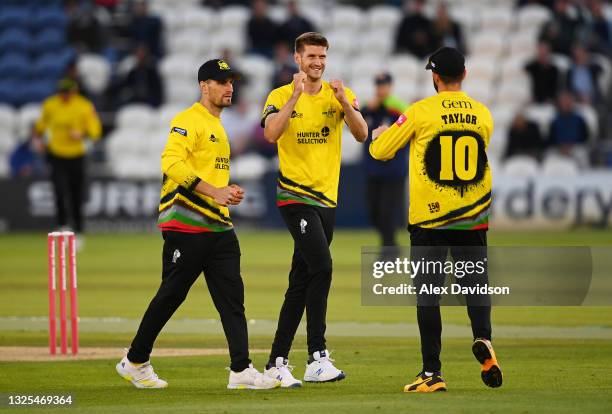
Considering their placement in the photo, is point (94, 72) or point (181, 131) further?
point (94, 72)

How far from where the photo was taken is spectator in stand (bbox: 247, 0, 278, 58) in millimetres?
29781

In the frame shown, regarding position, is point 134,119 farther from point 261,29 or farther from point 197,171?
point 197,171

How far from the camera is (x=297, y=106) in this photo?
10094 millimetres

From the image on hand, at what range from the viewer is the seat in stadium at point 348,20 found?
31188 mm

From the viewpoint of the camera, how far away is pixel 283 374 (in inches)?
389

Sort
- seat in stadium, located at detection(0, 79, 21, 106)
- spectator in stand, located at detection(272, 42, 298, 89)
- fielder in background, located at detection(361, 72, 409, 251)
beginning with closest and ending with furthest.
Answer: fielder in background, located at detection(361, 72, 409, 251) → spectator in stand, located at detection(272, 42, 298, 89) → seat in stadium, located at detection(0, 79, 21, 106)

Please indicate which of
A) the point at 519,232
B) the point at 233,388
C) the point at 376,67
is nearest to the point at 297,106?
the point at 233,388

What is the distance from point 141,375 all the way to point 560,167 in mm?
17743

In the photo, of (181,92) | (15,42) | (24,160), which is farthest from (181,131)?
(15,42)

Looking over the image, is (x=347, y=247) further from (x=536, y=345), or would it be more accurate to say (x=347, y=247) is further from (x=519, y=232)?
(x=536, y=345)

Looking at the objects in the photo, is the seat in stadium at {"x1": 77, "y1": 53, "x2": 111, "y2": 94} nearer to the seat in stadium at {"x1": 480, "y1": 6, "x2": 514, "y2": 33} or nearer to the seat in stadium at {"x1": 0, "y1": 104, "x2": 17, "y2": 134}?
A: the seat in stadium at {"x1": 0, "y1": 104, "x2": 17, "y2": 134}

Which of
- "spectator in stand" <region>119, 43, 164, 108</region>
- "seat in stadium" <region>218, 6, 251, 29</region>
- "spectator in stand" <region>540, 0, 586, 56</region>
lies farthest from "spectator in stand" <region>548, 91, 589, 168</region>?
"spectator in stand" <region>119, 43, 164, 108</region>

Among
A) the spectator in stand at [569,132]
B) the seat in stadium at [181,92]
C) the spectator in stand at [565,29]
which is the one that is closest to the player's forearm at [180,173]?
the spectator in stand at [569,132]

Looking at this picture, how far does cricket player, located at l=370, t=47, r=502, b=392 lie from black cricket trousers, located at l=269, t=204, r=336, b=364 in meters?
0.97
